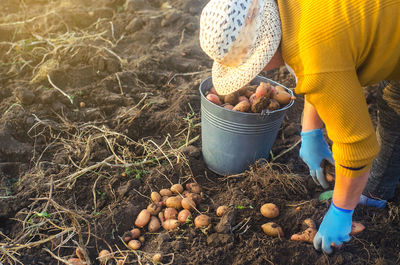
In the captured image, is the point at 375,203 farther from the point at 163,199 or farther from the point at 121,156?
the point at 121,156

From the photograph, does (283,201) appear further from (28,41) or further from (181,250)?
(28,41)

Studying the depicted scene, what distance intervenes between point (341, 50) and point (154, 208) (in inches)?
53.5

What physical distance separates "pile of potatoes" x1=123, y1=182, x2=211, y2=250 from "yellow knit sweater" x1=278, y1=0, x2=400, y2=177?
3.18ft

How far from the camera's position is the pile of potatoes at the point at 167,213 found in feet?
6.73

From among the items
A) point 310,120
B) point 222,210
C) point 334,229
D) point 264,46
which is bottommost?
point 222,210

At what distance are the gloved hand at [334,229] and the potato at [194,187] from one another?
77 centimetres

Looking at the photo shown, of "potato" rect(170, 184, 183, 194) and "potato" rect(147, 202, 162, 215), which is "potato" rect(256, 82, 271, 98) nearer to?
"potato" rect(170, 184, 183, 194)

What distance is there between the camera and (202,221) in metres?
2.03

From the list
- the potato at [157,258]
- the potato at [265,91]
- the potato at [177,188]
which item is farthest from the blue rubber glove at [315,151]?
the potato at [157,258]

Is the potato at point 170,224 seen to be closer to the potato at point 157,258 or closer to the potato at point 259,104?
the potato at point 157,258

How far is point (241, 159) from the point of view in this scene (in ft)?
7.85

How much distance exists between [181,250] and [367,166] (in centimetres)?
101

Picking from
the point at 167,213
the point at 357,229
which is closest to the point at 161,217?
the point at 167,213


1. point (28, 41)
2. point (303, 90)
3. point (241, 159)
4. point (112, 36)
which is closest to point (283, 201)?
point (241, 159)
